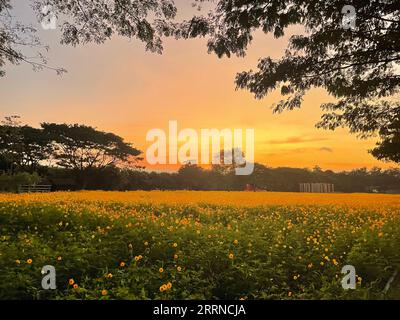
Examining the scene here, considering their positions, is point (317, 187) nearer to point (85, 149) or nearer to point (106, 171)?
point (106, 171)

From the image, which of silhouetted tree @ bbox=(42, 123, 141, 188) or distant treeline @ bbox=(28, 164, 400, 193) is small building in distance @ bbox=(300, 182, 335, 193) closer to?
distant treeline @ bbox=(28, 164, 400, 193)

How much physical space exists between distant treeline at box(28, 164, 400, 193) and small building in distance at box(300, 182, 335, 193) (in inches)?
5.5

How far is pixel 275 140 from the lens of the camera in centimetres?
586

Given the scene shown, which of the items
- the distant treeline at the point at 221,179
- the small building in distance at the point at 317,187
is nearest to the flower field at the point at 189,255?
the distant treeline at the point at 221,179

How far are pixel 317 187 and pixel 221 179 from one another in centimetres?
257

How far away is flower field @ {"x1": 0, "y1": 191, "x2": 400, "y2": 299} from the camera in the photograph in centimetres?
425

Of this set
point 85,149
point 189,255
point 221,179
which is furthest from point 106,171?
point 189,255

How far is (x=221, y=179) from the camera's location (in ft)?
24.0

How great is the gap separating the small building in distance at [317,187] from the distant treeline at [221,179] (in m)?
0.14

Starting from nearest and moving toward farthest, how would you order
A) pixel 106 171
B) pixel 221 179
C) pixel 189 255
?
pixel 189 255, pixel 221 179, pixel 106 171
